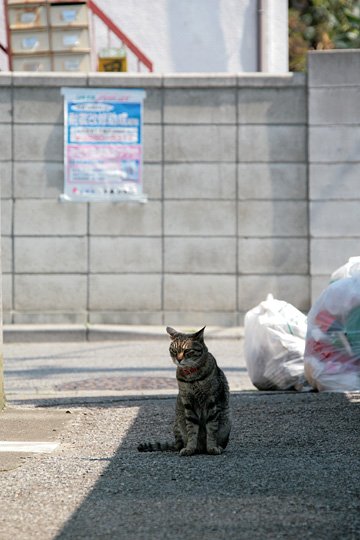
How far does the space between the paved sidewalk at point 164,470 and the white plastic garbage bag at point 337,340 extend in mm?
191

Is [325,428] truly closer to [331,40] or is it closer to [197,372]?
[197,372]

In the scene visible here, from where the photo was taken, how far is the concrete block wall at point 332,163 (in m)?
13.7

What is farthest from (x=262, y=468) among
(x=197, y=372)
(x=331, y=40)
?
(x=331, y=40)

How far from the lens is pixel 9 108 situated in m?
13.8

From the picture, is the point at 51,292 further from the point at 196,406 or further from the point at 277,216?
the point at 196,406

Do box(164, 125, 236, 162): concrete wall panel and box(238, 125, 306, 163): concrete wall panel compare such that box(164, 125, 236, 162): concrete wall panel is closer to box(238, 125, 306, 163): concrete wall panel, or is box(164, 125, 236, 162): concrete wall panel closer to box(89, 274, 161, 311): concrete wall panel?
box(238, 125, 306, 163): concrete wall panel

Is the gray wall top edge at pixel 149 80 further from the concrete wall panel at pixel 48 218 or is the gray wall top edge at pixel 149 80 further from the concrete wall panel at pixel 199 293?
the concrete wall panel at pixel 199 293

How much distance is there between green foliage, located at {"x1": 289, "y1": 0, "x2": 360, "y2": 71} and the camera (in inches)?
1293

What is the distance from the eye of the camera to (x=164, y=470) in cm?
572

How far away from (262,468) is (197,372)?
75 centimetres

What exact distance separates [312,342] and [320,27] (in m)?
29.4

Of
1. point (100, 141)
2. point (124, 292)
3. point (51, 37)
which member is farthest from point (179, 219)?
point (51, 37)

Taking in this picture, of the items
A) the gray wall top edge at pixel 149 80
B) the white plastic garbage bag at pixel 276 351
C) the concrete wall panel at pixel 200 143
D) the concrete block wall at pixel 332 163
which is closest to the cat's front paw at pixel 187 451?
the white plastic garbage bag at pixel 276 351

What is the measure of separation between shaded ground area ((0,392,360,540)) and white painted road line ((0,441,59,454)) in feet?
0.35
